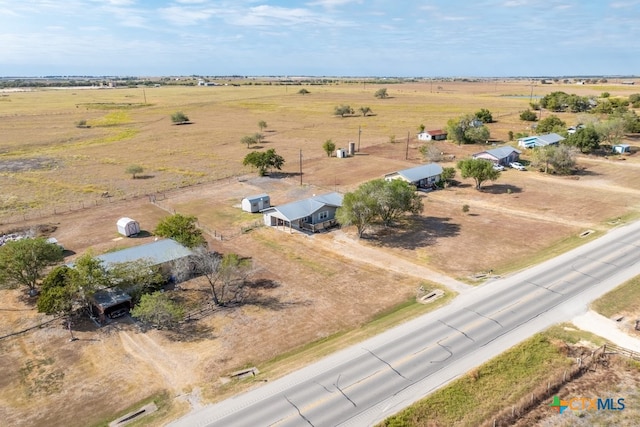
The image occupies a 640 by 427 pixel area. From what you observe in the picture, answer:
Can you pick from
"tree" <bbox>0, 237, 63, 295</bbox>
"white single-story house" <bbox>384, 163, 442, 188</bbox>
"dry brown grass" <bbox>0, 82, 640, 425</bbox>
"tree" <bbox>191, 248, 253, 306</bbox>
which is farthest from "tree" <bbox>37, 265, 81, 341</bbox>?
"white single-story house" <bbox>384, 163, 442, 188</bbox>

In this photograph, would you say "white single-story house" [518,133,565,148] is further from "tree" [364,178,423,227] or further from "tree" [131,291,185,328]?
"tree" [131,291,185,328]

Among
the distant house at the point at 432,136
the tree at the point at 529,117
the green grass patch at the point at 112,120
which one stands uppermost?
the tree at the point at 529,117

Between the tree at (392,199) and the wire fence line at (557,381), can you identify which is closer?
the wire fence line at (557,381)

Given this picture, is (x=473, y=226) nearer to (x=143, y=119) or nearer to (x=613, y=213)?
(x=613, y=213)

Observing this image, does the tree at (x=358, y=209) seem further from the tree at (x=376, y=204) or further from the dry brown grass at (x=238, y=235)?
the dry brown grass at (x=238, y=235)

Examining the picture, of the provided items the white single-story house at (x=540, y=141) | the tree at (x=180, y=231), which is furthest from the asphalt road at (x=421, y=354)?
the white single-story house at (x=540, y=141)

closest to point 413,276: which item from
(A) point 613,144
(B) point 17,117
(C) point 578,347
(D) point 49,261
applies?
(C) point 578,347

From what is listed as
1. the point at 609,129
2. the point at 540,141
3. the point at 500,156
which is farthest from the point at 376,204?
the point at 609,129
